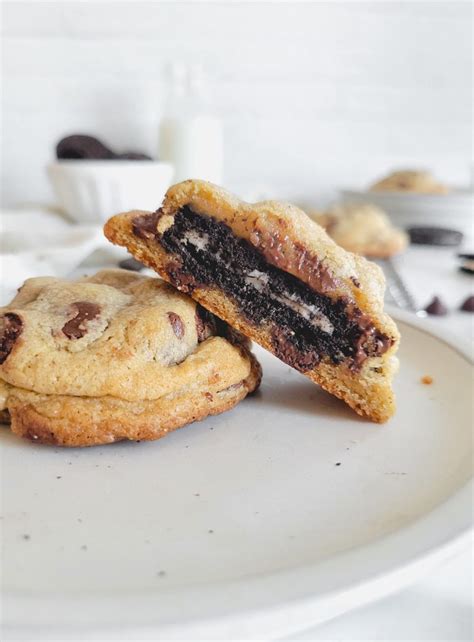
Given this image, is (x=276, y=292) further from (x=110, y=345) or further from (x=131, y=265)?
(x=131, y=265)

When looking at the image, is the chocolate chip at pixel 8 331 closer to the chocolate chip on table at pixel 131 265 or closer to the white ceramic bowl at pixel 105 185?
the chocolate chip on table at pixel 131 265

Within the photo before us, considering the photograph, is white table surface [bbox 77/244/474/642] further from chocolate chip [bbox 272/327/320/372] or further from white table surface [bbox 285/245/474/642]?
chocolate chip [bbox 272/327/320/372]

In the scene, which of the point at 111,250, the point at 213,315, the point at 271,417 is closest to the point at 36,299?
the point at 213,315

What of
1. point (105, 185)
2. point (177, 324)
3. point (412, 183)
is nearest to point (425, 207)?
point (412, 183)

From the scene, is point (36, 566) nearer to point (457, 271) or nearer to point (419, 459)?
point (419, 459)

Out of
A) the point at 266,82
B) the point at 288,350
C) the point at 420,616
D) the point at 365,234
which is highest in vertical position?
the point at 266,82
